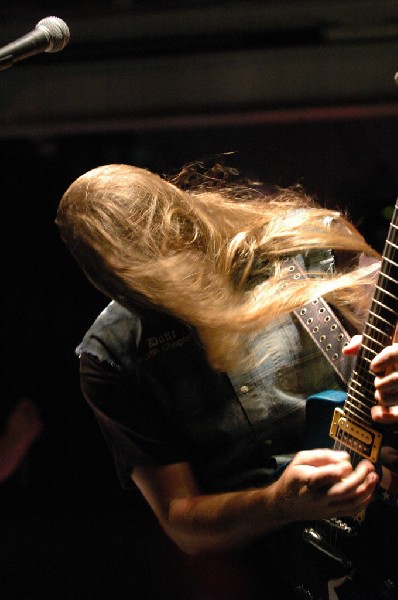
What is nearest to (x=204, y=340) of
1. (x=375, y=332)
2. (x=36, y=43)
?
(x=375, y=332)

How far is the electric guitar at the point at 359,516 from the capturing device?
1.06 m

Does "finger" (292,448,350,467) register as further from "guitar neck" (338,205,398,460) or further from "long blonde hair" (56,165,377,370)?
"long blonde hair" (56,165,377,370)

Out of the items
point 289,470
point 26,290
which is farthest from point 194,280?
point 26,290

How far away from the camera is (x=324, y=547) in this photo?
1.15 m

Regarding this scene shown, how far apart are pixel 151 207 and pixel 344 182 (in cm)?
88

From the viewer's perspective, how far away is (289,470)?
3.43ft

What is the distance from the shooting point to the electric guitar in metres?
1.06

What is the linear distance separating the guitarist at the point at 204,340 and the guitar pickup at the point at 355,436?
3.2 inches

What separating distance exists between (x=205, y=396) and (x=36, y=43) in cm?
53

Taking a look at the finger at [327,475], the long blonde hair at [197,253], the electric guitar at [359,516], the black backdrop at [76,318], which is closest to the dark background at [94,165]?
the black backdrop at [76,318]

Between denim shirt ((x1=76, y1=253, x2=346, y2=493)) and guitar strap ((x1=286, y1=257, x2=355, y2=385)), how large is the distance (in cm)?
2

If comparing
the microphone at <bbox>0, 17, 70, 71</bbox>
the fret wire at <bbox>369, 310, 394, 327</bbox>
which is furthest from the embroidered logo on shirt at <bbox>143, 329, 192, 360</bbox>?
the microphone at <bbox>0, 17, 70, 71</bbox>

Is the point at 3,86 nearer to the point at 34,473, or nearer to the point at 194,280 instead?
the point at 34,473

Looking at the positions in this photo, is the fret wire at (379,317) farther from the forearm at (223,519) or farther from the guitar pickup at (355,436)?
the forearm at (223,519)
